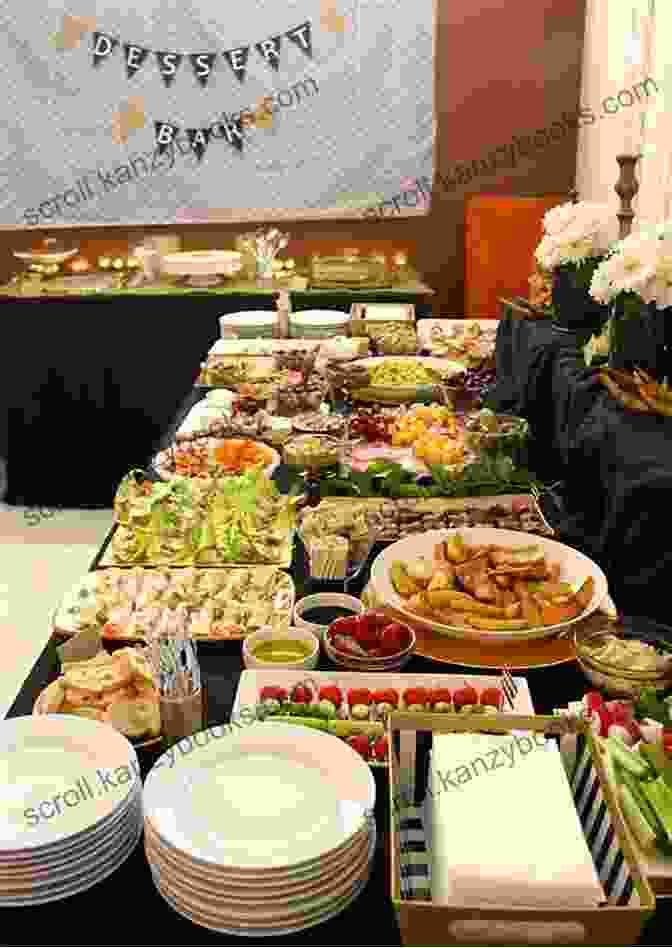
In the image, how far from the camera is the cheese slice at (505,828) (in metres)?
0.95

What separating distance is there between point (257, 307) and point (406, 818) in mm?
3355

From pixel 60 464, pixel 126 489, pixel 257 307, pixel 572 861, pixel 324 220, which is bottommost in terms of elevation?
pixel 60 464

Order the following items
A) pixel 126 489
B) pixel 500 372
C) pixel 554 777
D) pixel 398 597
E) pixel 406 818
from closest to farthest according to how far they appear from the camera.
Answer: pixel 554 777 → pixel 406 818 → pixel 398 597 → pixel 126 489 → pixel 500 372

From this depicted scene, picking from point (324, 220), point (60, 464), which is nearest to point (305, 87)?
point (324, 220)

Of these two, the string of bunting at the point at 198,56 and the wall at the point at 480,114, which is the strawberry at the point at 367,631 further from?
the string of bunting at the point at 198,56

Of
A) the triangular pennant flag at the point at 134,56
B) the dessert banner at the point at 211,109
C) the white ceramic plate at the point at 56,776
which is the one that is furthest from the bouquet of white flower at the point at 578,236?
the triangular pennant flag at the point at 134,56

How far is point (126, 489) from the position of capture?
2.05m

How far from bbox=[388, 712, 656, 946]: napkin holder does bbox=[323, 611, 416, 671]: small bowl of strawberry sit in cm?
26

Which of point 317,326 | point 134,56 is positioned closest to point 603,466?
point 317,326

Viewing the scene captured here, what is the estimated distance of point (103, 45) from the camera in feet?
15.4

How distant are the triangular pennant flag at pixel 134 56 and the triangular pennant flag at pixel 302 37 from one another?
70 cm

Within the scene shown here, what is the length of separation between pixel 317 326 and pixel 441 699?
2535 millimetres

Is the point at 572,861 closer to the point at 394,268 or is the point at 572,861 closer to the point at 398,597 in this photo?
the point at 398,597

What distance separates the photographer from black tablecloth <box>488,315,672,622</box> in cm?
177
